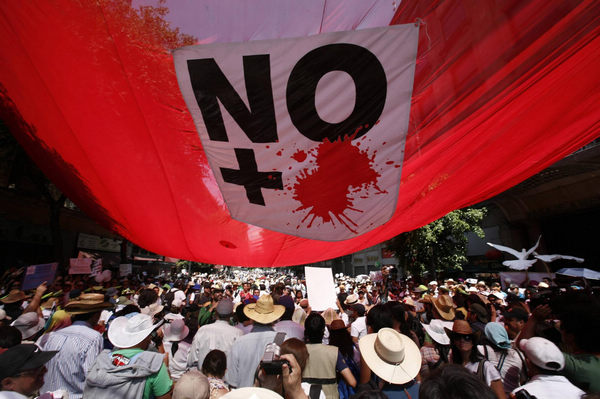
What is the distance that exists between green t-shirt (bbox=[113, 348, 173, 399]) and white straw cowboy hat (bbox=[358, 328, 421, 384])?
1.96m

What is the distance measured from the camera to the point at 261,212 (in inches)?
112

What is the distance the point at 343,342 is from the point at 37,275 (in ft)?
35.5

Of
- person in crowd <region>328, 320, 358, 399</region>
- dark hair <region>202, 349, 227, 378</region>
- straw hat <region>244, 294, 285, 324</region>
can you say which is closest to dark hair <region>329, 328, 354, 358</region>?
person in crowd <region>328, 320, 358, 399</region>

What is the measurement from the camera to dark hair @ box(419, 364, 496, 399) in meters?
1.68

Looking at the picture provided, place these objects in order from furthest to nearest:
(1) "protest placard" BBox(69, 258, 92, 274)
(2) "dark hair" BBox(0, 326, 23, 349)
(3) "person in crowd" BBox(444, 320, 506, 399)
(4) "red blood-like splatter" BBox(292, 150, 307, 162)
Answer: (1) "protest placard" BBox(69, 258, 92, 274)
(3) "person in crowd" BBox(444, 320, 506, 399)
(2) "dark hair" BBox(0, 326, 23, 349)
(4) "red blood-like splatter" BBox(292, 150, 307, 162)

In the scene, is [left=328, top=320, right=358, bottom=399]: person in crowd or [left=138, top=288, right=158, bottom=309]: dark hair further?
[left=138, top=288, right=158, bottom=309]: dark hair

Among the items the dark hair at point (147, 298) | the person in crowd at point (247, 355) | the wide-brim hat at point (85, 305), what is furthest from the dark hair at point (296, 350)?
the dark hair at point (147, 298)

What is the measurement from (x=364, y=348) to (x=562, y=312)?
218cm

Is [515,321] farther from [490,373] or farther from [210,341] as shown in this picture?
[210,341]

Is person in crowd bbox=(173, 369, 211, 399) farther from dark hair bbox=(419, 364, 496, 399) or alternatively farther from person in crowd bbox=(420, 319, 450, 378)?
person in crowd bbox=(420, 319, 450, 378)

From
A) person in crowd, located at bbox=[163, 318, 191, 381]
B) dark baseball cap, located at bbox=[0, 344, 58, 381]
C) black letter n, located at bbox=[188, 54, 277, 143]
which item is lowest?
person in crowd, located at bbox=[163, 318, 191, 381]

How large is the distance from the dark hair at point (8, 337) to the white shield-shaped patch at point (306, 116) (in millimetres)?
3165

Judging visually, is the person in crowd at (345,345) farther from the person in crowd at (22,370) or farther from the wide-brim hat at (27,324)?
the wide-brim hat at (27,324)

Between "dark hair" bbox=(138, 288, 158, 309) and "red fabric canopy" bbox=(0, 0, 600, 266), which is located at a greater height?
"red fabric canopy" bbox=(0, 0, 600, 266)
